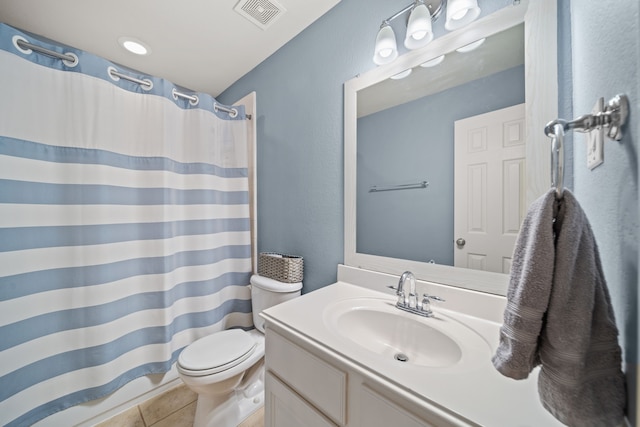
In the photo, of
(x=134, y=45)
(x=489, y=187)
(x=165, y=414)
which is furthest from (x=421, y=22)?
(x=165, y=414)

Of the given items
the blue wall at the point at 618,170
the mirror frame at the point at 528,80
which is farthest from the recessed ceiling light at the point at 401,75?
the blue wall at the point at 618,170

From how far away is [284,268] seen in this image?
4.69 feet

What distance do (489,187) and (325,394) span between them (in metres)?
0.90

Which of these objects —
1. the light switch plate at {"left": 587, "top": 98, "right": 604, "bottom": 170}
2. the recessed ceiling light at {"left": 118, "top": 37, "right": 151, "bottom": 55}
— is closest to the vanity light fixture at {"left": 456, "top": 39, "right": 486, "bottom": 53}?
the light switch plate at {"left": 587, "top": 98, "right": 604, "bottom": 170}

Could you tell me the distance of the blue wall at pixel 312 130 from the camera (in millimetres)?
1225

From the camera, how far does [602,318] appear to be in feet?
1.16

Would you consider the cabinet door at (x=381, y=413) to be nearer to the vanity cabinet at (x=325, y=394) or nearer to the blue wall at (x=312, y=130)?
the vanity cabinet at (x=325, y=394)

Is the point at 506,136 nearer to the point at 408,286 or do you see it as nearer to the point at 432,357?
the point at 408,286

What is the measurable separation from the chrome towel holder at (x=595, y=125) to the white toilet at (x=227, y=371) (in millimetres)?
1266

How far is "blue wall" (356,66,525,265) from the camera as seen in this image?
0.88 metres

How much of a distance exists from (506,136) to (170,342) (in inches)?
79.4

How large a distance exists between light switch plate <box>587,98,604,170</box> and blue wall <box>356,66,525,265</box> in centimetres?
35

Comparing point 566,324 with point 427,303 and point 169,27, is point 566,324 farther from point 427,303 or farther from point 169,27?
point 169,27

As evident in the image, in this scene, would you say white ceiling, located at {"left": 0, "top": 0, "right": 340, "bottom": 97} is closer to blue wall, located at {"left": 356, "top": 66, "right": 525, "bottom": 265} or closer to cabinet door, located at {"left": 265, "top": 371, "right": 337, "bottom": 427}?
blue wall, located at {"left": 356, "top": 66, "right": 525, "bottom": 265}
